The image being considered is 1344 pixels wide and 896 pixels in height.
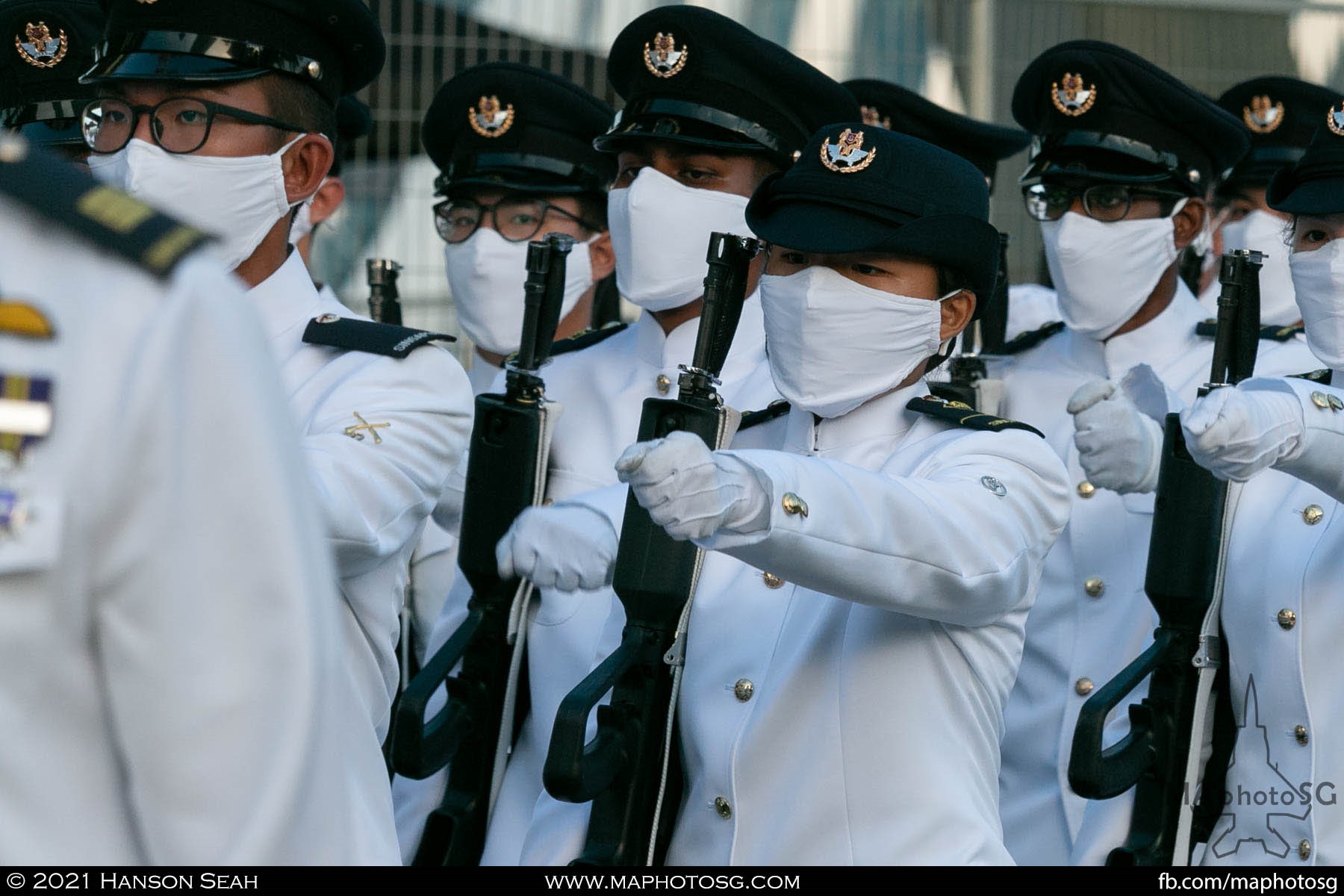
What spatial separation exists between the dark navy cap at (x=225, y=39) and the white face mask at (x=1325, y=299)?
7.38ft

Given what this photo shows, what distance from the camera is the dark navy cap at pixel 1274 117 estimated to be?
260 inches

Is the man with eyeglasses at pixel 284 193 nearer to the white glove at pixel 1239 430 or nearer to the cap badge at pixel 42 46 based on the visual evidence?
the white glove at pixel 1239 430

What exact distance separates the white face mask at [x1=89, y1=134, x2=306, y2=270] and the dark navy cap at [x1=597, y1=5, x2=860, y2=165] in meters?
1.27

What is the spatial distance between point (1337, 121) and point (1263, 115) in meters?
2.27

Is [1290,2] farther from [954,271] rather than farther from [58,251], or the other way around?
[58,251]

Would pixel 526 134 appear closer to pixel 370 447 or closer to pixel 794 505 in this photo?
pixel 370 447

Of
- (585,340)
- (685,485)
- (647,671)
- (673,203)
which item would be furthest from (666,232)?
(685,485)

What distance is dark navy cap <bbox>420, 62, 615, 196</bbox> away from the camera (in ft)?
18.2

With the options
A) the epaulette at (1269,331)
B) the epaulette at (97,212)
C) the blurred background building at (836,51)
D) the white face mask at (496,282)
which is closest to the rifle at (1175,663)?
the epaulette at (1269,331)

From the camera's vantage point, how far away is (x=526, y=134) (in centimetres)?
557

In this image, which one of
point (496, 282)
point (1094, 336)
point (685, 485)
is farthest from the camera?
point (496, 282)

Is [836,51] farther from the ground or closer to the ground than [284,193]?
farther from the ground

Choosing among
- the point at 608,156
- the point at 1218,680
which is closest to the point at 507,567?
the point at 1218,680

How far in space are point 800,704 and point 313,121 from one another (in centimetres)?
151
